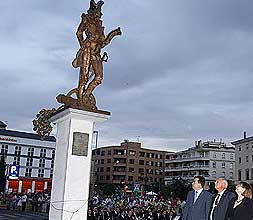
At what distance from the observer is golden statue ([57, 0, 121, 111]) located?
10.1 meters

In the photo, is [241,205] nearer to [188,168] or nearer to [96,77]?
[96,77]

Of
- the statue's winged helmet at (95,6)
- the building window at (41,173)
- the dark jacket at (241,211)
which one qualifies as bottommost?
the dark jacket at (241,211)

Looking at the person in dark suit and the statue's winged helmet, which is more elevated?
the statue's winged helmet

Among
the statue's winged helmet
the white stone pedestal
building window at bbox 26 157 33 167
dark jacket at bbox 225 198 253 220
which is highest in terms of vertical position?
building window at bbox 26 157 33 167

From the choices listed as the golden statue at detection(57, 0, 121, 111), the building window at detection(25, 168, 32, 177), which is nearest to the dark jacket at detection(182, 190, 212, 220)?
the golden statue at detection(57, 0, 121, 111)

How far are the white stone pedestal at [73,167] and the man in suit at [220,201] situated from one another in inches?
118

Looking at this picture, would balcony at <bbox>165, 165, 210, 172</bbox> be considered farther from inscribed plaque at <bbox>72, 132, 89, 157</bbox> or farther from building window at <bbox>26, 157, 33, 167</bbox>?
inscribed plaque at <bbox>72, 132, 89, 157</bbox>

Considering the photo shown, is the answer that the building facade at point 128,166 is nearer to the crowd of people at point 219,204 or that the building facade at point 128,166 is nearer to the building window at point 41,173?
the building window at point 41,173

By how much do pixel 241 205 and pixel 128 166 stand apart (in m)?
100

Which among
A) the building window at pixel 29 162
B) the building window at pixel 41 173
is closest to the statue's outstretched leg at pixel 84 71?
the building window at pixel 29 162

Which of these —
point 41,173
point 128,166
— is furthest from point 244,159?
point 41,173

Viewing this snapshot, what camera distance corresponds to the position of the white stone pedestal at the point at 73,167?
922cm

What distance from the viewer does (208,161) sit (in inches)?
3765

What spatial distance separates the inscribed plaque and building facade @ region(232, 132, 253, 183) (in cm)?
7130
